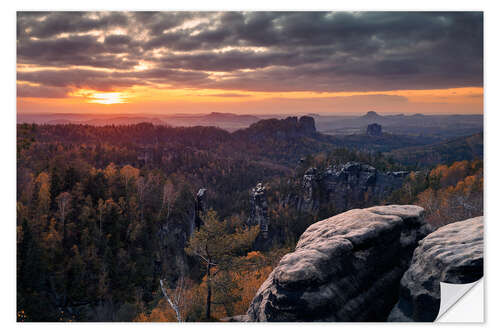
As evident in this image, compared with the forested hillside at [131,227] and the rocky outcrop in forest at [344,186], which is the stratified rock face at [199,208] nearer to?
the forested hillside at [131,227]

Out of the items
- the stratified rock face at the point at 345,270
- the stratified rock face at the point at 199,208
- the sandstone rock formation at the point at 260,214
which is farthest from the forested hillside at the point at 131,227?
the sandstone rock formation at the point at 260,214

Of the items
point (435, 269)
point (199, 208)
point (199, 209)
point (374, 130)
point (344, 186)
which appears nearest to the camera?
point (435, 269)

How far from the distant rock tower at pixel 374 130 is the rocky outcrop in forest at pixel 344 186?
11.5 metres

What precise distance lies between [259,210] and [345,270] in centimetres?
2551

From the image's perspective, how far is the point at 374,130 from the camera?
12047mm

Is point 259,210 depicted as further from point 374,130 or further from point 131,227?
point 374,130

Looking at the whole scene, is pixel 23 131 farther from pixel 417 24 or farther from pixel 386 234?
pixel 417 24

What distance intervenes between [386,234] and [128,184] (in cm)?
1167

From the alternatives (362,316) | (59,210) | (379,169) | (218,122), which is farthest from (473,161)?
(379,169)

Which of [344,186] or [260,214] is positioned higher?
[344,186]

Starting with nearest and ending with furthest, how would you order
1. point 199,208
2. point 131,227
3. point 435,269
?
point 435,269
point 131,227
point 199,208

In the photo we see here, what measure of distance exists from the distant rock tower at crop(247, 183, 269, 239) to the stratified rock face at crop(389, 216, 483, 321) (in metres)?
22.1

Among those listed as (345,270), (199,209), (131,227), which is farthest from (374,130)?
(131,227)
